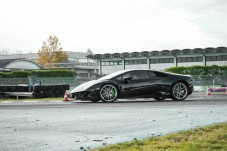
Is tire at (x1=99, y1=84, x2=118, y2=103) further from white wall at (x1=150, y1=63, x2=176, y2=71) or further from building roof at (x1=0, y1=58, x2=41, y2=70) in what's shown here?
white wall at (x1=150, y1=63, x2=176, y2=71)

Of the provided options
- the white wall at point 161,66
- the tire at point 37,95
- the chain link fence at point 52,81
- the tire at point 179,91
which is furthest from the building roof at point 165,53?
the tire at point 179,91

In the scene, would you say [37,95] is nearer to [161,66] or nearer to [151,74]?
[151,74]

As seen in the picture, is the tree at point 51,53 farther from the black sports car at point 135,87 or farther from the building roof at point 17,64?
the black sports car at point 135,87

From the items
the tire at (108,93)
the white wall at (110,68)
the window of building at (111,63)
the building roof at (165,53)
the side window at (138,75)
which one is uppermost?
the building roof at (165,53)

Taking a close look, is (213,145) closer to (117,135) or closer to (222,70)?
(117,135)

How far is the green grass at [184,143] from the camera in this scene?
439 cm

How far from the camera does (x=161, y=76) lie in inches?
578

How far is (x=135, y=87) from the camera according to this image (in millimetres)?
14258

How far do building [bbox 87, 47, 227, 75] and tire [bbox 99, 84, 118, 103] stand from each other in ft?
149

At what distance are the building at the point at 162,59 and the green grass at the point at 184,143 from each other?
2101 inches

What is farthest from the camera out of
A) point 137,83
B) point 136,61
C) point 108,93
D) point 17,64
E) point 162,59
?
point 136,61

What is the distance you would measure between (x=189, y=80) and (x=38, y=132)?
9.80 meters

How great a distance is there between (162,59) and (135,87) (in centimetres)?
5265

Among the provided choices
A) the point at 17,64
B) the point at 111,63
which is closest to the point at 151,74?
the point at 17,64
